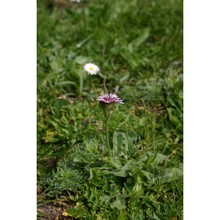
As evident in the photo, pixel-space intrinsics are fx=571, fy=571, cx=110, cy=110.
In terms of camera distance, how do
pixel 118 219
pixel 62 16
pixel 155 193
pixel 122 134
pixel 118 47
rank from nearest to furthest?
1. pixel 118 219
2. pixel 155 193
3. pixel 122 134
4. pixel 118 47
5. pixel 62 16

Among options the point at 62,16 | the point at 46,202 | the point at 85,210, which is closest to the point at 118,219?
the point at 85,210

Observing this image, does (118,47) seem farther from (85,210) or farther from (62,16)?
(85,210)

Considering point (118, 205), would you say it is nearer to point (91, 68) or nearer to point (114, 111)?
point (114, 111)

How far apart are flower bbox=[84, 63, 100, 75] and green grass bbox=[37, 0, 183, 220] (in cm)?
4

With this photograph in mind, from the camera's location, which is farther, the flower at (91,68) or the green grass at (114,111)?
the flower at (91,68)

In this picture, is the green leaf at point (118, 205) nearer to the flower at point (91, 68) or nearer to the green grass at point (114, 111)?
the green grass at point (114, 111)

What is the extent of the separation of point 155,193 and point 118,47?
1.17m

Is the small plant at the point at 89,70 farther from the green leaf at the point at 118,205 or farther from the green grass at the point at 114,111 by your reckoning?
the green leaf at the point at 118,205

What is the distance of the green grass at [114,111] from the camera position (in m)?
1.87


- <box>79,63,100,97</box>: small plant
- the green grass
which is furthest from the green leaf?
<box>79,63,100,97</box>: small plant

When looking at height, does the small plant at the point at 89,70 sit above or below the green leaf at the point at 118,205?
above

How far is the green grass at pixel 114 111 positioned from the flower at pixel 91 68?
4 cm

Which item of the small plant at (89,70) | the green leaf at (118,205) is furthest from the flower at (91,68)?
the green leaf at (118,205)

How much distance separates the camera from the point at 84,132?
2.17 metres
